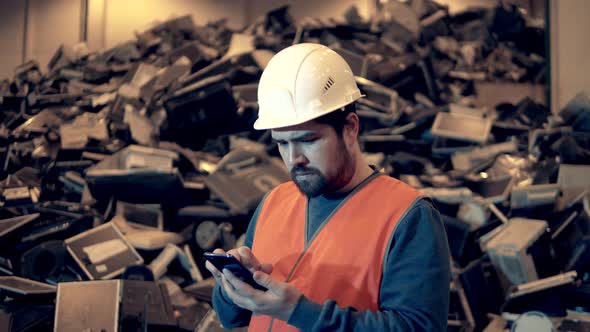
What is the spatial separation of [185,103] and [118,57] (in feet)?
10.5

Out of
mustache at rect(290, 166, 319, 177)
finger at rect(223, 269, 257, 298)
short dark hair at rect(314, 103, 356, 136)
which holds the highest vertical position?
short dark hair at rect(314, 103, 356, 136)

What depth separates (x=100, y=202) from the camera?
11.2 ft

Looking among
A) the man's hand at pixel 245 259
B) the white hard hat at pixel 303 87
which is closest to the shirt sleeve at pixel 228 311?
the man's hand at pixel 245 259

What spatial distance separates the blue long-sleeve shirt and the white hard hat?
32 centimetres

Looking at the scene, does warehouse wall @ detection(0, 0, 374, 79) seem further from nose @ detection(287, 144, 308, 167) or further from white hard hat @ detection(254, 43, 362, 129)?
nose @ detection(287, 144, 308, 167)

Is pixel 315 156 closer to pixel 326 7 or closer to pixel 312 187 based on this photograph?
pixel 312 187

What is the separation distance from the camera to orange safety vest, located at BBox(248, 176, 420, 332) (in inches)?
41.2

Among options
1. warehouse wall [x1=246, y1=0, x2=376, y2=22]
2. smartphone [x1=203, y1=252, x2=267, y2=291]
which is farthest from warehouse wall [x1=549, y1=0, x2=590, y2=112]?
warehouse wall [x1=246, y1=0, x2=376, y2=22]

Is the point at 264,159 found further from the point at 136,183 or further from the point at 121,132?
the point at 121,132

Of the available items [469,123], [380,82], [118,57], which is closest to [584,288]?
[469,123]

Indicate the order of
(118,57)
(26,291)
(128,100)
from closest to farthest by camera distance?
1. (26,291)
2. (128,100)
3. (118,57)

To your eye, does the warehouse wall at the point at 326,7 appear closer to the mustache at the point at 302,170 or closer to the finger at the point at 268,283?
the mustache at the point at 302,170

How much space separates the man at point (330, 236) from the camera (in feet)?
3.20

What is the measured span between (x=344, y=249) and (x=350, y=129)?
29cm
